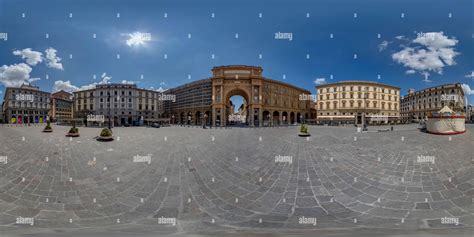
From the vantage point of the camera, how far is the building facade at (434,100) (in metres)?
7.17

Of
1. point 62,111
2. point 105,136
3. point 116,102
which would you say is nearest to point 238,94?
point 116,102

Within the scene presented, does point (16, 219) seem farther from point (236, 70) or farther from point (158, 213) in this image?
point (236, 70)

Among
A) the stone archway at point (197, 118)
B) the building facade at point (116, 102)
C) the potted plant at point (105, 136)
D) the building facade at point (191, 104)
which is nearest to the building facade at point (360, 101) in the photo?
the potted plant at point (105, 136)

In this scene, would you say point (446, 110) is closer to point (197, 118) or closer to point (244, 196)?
point (244, 196)

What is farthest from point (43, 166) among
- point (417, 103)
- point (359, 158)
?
point (417, 103)

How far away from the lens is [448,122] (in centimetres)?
764

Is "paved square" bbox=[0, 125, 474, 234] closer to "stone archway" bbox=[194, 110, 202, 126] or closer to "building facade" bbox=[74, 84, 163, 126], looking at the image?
"building facade" bbox=[74, 84, 163, 126]

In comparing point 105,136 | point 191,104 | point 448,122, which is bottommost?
point 105,136

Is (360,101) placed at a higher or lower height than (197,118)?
higher

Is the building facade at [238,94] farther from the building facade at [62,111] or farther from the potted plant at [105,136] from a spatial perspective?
the building facade at [62,111]

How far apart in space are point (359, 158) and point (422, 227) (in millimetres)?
3153

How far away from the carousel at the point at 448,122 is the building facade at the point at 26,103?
742 inches

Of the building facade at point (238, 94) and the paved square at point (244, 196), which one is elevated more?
the building facade at point (238, 94)

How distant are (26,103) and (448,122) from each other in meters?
22.6
